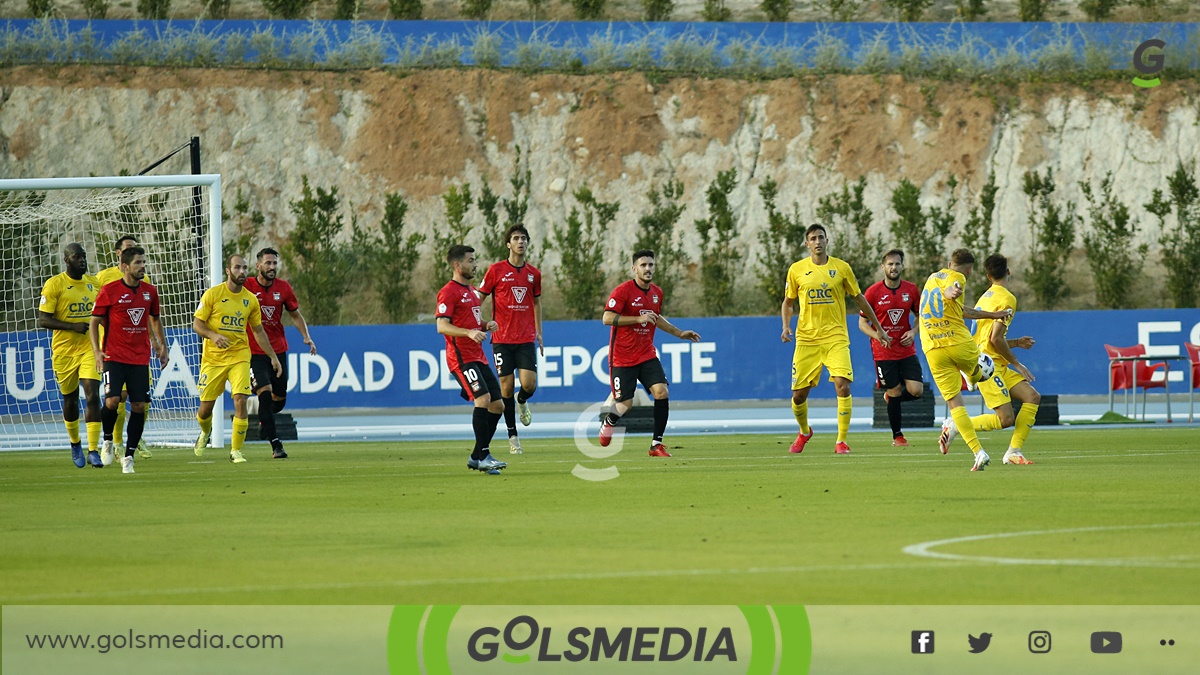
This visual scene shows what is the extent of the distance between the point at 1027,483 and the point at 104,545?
22.5 feet

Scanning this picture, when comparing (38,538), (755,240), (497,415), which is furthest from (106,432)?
(755,240)

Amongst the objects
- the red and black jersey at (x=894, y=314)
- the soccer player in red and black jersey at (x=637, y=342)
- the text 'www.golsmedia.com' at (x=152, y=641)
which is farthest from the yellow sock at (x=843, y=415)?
the text 'www.golsmedia.com' at (x=152, y=641)

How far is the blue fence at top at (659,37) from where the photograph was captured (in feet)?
154

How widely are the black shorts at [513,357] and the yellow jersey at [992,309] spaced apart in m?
5.24

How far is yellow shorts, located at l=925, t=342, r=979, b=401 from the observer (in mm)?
13680

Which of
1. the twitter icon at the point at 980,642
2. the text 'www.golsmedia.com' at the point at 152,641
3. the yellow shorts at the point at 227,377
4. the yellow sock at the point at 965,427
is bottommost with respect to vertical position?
the yellow sock at the point at 965,427

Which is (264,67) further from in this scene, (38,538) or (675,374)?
(38,538)

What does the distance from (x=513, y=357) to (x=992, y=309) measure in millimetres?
5744

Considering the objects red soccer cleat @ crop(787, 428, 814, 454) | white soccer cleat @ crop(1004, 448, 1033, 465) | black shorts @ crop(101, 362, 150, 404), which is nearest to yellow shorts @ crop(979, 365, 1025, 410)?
white soccer cleat @ crop(1004, 448, 1033, 465)

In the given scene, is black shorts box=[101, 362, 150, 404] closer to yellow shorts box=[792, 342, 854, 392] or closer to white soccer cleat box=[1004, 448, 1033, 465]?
yellow shorts box=[792, 342, 854, 392]

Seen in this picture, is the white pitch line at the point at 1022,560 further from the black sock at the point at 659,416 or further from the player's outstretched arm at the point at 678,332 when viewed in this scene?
the black sock at the point at 659,416

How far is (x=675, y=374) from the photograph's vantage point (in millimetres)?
27219

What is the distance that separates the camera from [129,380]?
592 inches

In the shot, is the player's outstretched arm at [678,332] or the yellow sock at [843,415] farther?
the yellow sock at [843,415]
